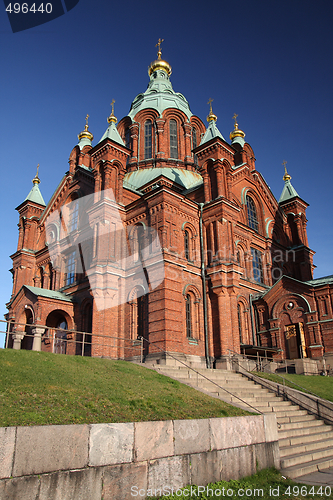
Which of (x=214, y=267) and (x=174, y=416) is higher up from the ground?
(x=214, y=267)

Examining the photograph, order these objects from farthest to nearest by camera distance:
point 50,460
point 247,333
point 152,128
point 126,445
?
point 152,128 < point 247,333 < point 126,445 < point 50,460

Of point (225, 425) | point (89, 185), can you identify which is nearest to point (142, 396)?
point (225, 425)

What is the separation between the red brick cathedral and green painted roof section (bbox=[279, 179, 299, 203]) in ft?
4.28

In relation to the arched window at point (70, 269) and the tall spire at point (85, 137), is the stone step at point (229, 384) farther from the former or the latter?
the tall spire at point (85, 137)

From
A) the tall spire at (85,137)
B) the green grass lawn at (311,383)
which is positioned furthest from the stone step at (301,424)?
the tall spire at (85,137)

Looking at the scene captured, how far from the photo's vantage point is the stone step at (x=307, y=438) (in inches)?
365

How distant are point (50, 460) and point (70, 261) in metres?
19.6

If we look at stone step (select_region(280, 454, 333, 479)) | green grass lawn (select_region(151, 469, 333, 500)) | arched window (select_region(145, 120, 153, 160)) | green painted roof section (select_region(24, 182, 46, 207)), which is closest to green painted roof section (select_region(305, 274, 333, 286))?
stone step (select_region(280, 454, 333, 479))

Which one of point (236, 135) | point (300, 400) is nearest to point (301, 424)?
point (300, 400)

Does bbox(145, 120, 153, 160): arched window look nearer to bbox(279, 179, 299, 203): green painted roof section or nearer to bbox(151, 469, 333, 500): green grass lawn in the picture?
bbox(279, 179, 299, 203): green painted roof section

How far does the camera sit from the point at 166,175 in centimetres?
2667

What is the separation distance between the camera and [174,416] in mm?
7066

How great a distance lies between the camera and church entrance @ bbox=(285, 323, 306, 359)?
793 inches

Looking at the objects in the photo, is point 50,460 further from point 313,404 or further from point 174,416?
point 313,404
